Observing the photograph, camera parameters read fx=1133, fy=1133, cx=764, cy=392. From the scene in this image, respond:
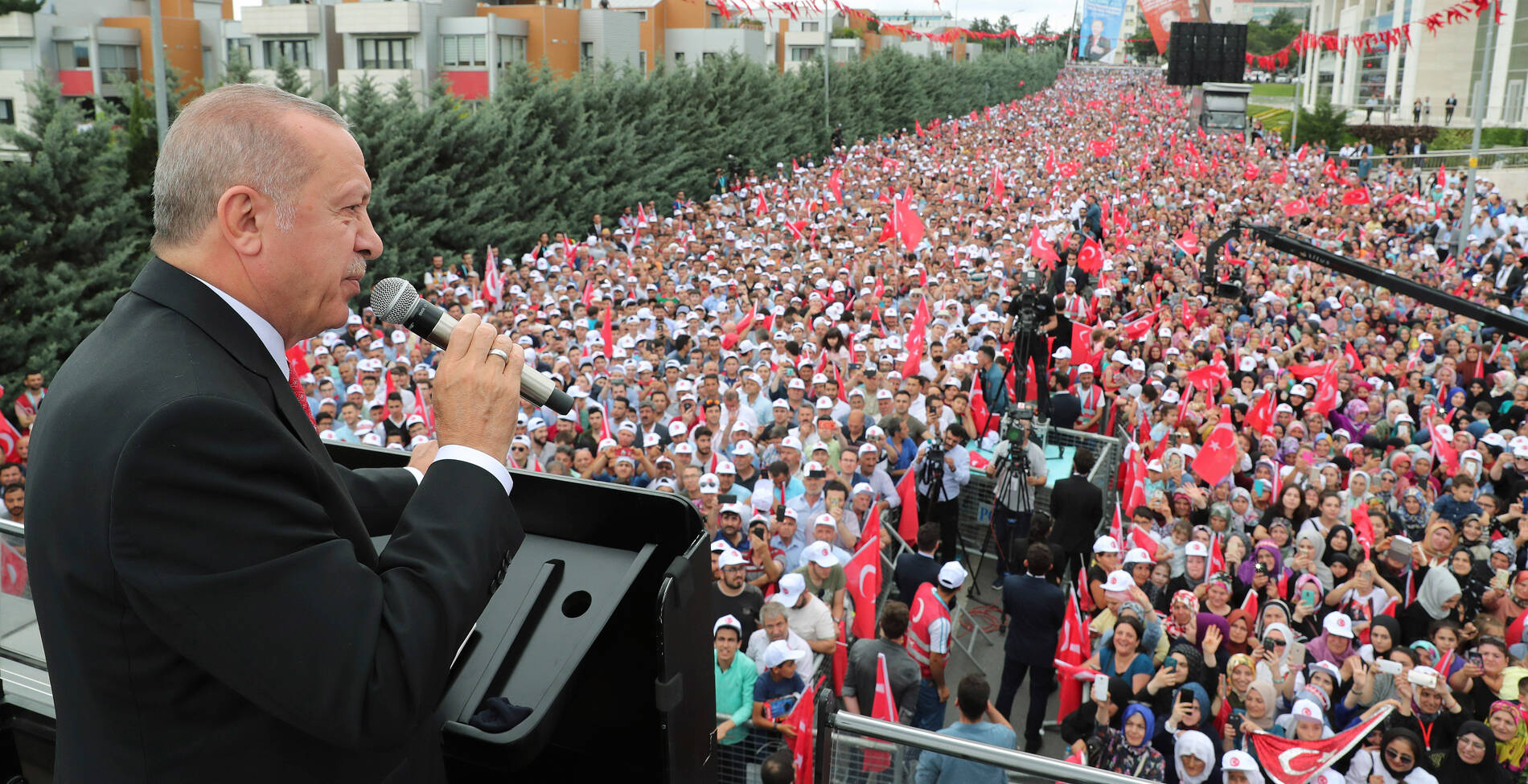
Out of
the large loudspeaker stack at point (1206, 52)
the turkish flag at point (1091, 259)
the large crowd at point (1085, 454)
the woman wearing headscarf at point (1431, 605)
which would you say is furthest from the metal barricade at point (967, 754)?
the large loudspeaker stack at point (1206, 52)

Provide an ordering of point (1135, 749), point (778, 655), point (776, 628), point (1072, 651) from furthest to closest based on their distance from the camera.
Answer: point (1072, 651) → point (776, 628) → point (778, 655) → point (1135, 749)

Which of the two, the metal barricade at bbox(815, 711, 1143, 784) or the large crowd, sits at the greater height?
the metal barricade at bbox(815, 711, 1143, 784)

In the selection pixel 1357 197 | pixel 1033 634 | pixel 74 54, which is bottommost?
pixel 1033 634

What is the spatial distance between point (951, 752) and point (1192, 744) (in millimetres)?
4698

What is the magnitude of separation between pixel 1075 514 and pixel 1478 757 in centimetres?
379

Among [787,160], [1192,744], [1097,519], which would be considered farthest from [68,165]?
[787,160]

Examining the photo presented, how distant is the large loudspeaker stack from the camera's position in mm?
53000

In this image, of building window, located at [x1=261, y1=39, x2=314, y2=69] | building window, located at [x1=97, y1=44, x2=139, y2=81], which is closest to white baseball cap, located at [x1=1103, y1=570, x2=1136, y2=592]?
building window, located at [x1=261, y1=39, x2=314, y2=69]

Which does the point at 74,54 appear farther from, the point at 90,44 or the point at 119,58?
the point at 119,58

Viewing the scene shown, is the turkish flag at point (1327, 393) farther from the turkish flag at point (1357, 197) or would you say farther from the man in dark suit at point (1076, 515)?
the turkish flag at point (1357, 197)

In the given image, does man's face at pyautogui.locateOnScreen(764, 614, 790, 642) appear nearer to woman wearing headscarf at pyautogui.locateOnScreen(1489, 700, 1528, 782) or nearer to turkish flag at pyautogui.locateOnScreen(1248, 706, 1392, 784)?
turkish flag at pyautogui.locateOnScreen(1248, 706, 1392, 784)

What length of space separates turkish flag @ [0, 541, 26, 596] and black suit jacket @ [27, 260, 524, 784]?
1653 millimetres

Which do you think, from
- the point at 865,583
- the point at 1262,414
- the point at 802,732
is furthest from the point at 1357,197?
the point at 802,732

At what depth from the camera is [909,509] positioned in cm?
980
